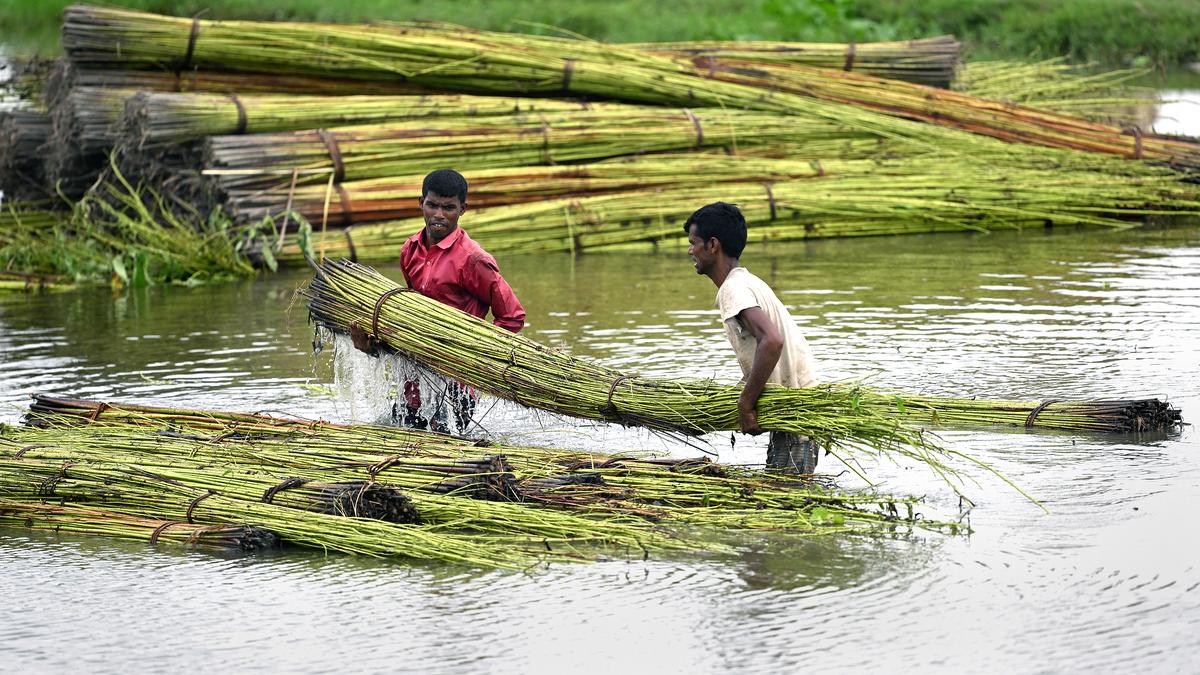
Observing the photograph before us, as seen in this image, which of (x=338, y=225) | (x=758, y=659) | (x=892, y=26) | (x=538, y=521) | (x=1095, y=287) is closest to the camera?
(x=758, y=659)

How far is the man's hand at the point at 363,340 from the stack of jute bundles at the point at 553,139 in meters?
4.42

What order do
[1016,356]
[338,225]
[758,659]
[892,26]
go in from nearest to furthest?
[758,659]
[1016,356]
[338,225]
[892,26]

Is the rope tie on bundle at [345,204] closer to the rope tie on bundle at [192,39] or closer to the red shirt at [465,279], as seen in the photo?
the rope tie on bundle at [192,39]

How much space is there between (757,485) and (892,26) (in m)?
16.5

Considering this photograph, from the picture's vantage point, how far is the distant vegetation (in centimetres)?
1981

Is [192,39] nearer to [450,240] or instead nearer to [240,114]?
[240,114]

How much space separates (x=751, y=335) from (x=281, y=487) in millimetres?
1649

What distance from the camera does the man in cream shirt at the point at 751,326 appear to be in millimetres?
5086

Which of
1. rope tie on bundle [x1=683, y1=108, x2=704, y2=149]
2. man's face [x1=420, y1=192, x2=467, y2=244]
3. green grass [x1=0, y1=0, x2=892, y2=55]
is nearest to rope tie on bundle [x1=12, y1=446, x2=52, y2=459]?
man's face [x1=420, y1=192, x2=467, y2=244]

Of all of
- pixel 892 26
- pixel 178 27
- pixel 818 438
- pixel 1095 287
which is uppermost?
pixel 892 26

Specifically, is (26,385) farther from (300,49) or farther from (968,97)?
(968,97)

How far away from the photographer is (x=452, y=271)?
20.5 ft

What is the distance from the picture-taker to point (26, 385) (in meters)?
7.76

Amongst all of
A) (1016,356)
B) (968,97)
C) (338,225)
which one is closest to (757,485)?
(1016,356)
